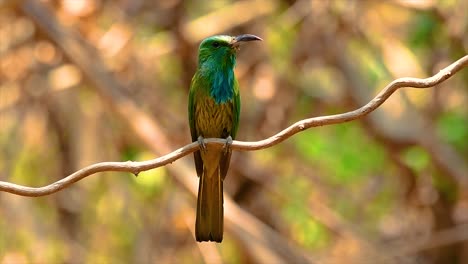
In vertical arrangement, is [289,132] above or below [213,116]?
below

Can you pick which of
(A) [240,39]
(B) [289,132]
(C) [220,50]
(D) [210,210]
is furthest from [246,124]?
(B) [289,132]

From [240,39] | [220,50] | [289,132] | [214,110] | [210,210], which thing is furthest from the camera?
[214,110]

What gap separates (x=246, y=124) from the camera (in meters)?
6.95

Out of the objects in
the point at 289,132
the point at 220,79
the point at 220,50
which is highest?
the point at 220,50

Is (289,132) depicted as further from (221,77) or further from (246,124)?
(246,124)

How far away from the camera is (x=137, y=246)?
21.4ft

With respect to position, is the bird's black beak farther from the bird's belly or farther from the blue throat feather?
the bird's belly

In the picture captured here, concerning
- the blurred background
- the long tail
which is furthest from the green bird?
the blurred background

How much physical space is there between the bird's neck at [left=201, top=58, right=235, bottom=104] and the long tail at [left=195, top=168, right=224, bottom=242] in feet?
1.19

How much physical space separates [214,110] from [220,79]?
0.49 feet

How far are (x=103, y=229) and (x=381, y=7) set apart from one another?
9.35 ft

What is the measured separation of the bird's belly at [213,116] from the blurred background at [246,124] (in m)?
1.76

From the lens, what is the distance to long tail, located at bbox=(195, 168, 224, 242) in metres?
3.46

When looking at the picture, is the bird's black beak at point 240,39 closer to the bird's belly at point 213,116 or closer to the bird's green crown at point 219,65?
the bird's green crown at point 219,65
